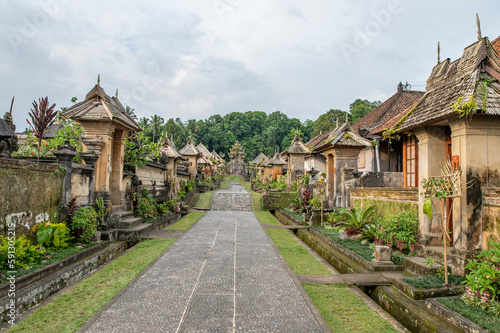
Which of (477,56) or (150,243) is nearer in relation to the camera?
(477,56)

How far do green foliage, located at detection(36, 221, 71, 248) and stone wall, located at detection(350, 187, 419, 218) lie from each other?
26.9 feet

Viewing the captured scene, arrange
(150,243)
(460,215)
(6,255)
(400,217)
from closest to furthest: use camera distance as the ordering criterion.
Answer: (6,255), (460,215), (400,217), (150,243)

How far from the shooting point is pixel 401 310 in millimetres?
4395

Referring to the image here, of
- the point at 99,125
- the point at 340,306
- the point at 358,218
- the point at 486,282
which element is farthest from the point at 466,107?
the point at 99,125

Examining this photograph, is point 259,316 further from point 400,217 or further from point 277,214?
point 277,214

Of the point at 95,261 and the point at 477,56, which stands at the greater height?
the point at 477,56

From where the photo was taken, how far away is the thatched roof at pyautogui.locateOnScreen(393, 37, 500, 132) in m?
5.25

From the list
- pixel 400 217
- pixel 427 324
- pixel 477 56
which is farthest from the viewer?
pixel 400 217

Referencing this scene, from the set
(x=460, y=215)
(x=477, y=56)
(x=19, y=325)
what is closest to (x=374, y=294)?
(x=460, y=215)

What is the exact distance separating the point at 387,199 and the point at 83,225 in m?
8.24

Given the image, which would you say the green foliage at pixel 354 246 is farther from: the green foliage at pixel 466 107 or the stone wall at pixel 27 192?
the stone wall at pixel 27 192

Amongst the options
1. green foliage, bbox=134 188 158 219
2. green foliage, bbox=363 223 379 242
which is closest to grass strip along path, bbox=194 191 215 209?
green foliage, bbox=134 188 158 219

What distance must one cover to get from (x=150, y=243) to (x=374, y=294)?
6470mm

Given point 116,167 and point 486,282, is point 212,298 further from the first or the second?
point 116,167
